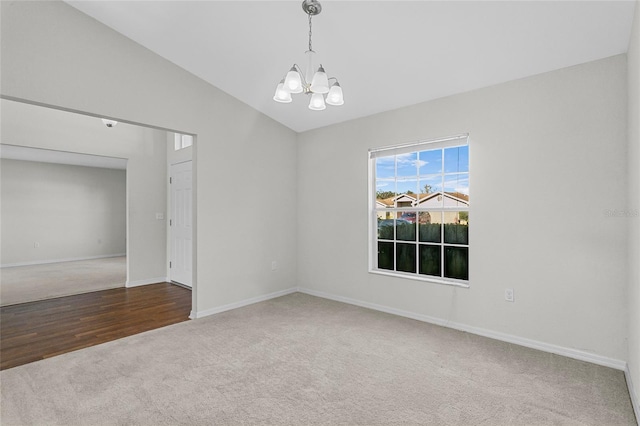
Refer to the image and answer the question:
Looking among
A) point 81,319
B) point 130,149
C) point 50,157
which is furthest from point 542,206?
point 50,157

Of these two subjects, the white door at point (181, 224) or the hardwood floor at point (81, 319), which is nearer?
the hardwood floor at point (81, 319)

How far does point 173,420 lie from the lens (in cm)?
196

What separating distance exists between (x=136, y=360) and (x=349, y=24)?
3.35 metres

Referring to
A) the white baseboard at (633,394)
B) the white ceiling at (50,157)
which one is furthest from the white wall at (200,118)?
the white baseboard at (633,394)

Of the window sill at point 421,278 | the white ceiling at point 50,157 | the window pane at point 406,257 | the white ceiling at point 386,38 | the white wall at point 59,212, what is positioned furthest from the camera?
the white wall at point 59,212

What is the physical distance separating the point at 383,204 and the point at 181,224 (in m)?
3.44

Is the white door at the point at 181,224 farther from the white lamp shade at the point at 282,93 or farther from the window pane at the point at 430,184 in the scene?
the window pane at the point at 430,184

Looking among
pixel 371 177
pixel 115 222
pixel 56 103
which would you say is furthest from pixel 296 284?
pixel 115 222

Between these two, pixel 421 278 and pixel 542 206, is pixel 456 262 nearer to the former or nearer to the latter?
pixel 421 278

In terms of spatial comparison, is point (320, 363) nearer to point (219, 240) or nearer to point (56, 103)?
point (219, 240)

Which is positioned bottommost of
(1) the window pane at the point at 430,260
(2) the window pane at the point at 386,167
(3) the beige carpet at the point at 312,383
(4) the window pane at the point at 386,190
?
(3) the beige carpet at the point at 312,383

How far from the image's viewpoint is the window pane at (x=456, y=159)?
11.6 feet

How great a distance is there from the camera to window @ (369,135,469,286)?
3588mm

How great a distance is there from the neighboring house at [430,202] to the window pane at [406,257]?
365 mm
